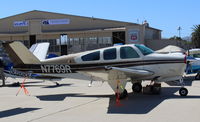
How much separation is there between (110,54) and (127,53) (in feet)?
2.33

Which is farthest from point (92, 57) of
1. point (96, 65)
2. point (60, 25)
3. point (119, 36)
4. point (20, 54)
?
point (60, 25)

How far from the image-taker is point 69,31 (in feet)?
149

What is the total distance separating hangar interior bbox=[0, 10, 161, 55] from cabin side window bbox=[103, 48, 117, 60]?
28.7 metres

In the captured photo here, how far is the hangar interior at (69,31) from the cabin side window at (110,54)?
28.7 meters

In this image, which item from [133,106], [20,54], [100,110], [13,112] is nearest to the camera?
[100,110]

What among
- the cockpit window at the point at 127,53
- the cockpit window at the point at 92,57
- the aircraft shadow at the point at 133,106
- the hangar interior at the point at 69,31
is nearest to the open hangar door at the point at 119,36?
the hangar interior at the point at 69,31

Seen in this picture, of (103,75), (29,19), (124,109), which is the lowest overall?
(124,109)

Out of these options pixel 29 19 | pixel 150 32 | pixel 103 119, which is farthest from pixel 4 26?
pixel 103 119

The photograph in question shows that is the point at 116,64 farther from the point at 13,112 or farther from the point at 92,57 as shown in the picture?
the point at 13,112

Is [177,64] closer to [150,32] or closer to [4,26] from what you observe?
[150,32]

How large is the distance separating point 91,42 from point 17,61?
102ft

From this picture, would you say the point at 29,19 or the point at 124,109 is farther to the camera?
the point at 29,19

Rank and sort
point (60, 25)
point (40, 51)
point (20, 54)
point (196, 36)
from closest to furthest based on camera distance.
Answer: point (20, 54) < point (40, 51) < point (60, 25) < point (196, 36)

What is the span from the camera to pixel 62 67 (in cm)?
1348
